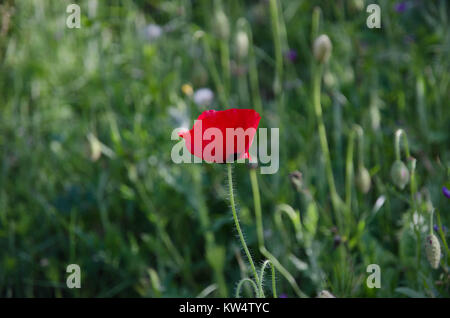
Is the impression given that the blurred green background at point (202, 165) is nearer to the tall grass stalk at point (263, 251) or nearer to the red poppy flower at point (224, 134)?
the tall grass stalk at point (263, 251)

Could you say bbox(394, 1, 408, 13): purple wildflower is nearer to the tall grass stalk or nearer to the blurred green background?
the blurred green background

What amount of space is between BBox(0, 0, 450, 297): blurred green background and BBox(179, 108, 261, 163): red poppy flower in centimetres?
35

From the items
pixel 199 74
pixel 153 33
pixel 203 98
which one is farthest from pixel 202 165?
pixel 153 33

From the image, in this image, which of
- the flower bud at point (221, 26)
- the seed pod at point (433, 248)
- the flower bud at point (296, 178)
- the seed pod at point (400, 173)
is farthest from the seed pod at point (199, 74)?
the seed pod at point (433, 248)

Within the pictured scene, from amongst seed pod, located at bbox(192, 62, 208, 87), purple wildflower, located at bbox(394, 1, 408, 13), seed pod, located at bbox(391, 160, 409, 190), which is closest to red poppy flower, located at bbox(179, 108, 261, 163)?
seed pod, located at bbox(391, 160, 409, 190)

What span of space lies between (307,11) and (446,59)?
27.1 inches

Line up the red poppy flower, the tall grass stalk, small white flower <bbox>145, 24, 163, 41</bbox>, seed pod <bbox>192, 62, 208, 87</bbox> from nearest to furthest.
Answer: the red poppy flower < the tall grass stalk < seed pod <bbox>192, 62, 208, 87</bbox> < small white flower <bbox>145, 24, 163, 41</bbox>

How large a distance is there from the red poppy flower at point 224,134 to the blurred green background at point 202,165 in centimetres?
35

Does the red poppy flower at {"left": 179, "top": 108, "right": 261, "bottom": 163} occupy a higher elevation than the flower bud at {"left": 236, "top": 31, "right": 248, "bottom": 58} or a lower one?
lower

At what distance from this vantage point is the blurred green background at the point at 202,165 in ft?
3.75

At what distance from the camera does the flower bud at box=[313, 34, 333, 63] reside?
1.08 meters

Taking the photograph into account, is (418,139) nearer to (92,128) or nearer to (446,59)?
(446,59)

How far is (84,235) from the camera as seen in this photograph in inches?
49.9

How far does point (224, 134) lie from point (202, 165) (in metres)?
0.75
